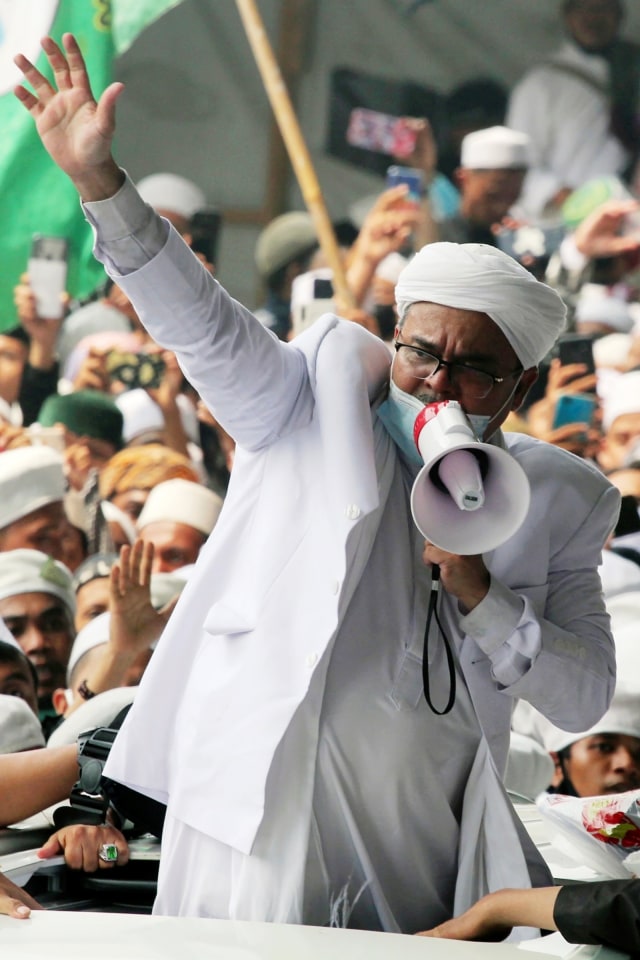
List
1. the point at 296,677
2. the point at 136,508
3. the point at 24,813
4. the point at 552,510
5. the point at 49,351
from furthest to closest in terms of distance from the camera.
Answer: the point at 49,351
the point at 136,508
the point at 24,813
the point at 552,510
the point at 296,677

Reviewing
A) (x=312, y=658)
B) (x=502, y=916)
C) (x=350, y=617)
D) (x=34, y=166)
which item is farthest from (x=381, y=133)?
(x=502, y=916)

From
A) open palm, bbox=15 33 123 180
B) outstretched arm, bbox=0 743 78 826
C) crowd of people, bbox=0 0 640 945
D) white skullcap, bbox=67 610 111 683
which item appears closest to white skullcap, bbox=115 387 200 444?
white skullcap, bbox=67 610 111 683

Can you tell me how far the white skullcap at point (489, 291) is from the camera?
7.48 ft

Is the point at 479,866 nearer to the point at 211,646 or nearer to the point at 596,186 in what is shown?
the point at 211,646

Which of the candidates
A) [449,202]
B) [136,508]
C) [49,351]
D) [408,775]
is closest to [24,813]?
[408,775]

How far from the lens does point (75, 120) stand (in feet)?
6.64

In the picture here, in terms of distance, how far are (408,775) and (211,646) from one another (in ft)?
1.24

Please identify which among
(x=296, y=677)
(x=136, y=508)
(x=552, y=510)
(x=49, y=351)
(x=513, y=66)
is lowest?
(x=136, y=508)

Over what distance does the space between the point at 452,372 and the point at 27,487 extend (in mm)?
5374

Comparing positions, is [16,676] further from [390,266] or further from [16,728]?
[390,266]

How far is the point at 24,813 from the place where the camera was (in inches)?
117

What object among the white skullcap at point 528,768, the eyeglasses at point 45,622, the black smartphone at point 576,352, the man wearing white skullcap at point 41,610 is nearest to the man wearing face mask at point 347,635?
the white skullcap at point 528,768

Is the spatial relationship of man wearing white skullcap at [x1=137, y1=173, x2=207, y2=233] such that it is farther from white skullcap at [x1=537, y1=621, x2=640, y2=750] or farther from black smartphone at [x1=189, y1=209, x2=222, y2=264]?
white skullcap at [x1=537, y1=621, x2=640, y2=750]

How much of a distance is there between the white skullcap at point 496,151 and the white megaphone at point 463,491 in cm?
706
